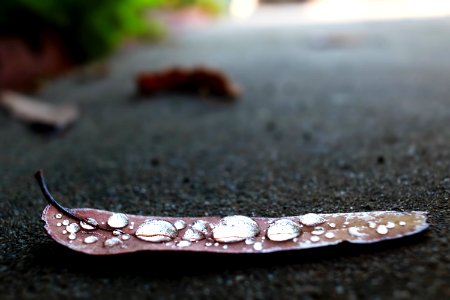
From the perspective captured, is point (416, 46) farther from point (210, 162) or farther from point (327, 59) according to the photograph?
point (210, 162)

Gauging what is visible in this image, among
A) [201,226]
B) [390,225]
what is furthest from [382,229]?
[201,226]

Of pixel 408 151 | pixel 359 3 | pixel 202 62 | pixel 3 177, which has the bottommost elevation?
pixel 3 177

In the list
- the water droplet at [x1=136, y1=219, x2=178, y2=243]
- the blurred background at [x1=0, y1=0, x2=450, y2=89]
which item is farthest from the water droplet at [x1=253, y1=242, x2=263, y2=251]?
the blurred background at [x1=0, y1=0, x2=450, y2=89]

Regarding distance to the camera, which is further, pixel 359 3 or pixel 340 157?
pixel 359 3

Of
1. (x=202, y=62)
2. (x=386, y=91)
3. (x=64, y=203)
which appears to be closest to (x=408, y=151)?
(x=386, y=91)

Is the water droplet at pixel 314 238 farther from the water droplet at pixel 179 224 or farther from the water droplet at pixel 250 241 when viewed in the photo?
the water droplet at pixel 179 224

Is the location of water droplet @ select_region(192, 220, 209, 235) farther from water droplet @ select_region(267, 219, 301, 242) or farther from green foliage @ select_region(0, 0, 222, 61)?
green foliage @ select_region(0, 0, 222, 61)
